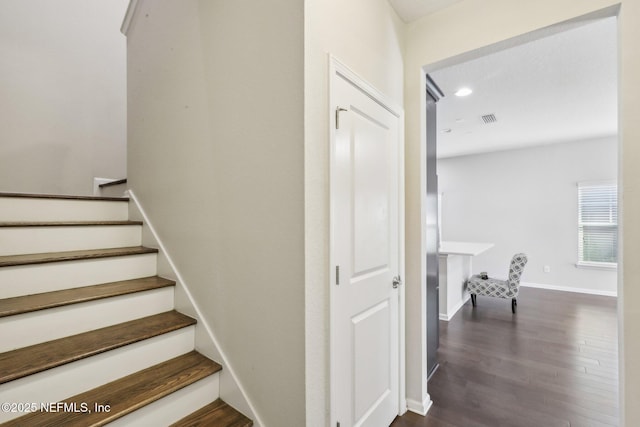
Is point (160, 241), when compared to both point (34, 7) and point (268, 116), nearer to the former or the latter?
point (268, 116)

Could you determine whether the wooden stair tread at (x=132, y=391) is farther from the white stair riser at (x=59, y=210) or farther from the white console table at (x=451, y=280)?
the white console table at (x=451, y=280)

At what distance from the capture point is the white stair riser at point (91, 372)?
1.08 m

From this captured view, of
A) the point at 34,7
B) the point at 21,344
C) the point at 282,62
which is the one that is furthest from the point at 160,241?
the point at 34,7

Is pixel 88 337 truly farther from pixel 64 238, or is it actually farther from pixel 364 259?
pixel 364 259

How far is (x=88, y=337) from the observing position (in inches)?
54.4

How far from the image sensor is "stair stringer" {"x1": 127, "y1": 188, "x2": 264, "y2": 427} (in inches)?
56.0

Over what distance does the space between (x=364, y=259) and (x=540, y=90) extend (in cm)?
320

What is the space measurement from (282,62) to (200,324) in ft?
4.87

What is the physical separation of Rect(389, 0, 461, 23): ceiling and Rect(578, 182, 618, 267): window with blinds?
5506 mm

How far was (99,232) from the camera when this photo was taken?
196cm

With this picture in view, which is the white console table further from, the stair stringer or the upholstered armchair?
the stair stringer

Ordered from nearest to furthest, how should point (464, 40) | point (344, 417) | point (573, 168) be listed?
point (344, 417) < point (464, 40) < point (573, 168)

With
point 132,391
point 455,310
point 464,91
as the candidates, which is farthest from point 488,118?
point 132,391

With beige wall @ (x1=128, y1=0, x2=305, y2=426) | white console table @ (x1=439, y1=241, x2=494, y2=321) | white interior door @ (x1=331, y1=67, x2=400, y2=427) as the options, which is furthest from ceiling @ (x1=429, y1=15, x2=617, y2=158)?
white console table @ (x1=439, y1=241, x2=494, y2=321)
